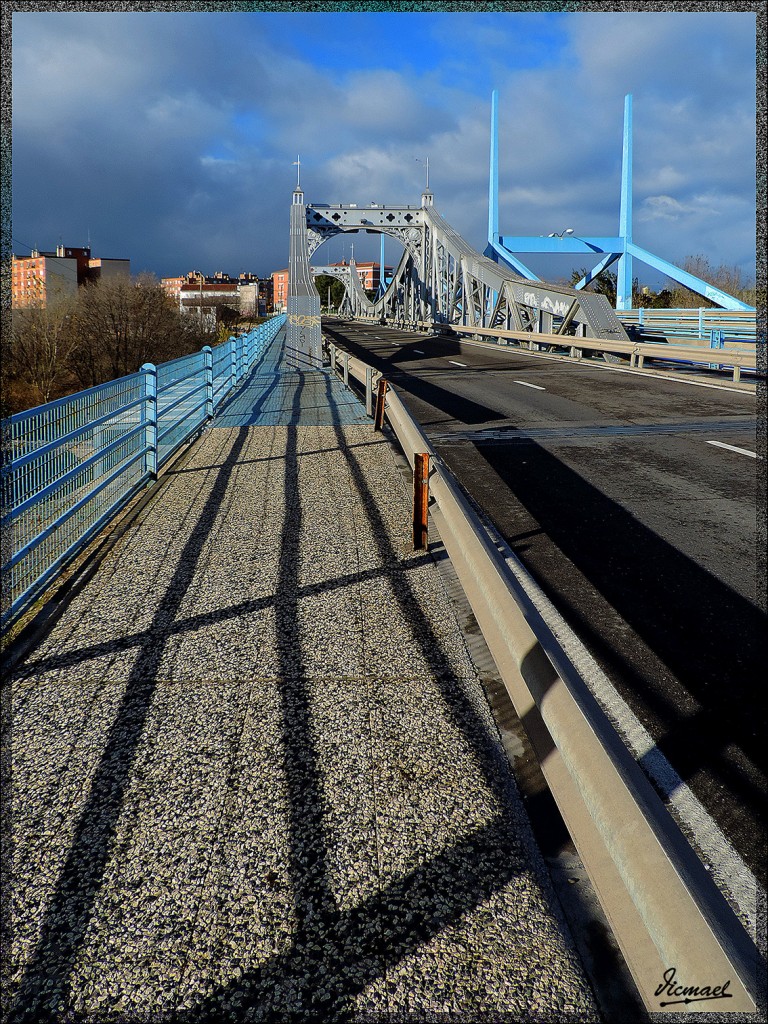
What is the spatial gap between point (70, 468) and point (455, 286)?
38.7 metres

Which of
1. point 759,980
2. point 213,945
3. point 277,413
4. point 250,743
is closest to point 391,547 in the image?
point 250,743

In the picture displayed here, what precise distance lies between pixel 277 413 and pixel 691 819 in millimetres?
12053

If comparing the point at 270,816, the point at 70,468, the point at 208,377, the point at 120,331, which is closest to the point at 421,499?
the point at 70,468

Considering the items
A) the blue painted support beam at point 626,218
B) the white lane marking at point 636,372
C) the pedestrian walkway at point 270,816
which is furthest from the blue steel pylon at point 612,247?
the pedestrian walkway at point 270,816

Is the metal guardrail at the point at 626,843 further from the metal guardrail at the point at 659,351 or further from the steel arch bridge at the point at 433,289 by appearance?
the steel arch bridge at the point at 433,289

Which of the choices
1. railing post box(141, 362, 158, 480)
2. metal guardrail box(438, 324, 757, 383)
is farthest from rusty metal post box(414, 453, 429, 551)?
metal guardrail box(438, 324, 757, 383)

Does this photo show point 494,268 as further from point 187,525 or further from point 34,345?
point 187,525

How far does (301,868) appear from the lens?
2709 millimetres

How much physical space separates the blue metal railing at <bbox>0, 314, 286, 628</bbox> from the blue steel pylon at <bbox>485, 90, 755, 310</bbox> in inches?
1436

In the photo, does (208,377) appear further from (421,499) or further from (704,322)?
(704,322)

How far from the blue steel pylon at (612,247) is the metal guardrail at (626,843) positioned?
40.4 metres

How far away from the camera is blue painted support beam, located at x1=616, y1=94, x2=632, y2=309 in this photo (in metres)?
42.0

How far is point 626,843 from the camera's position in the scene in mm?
1825

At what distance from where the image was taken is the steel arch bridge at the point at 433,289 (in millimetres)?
23859
